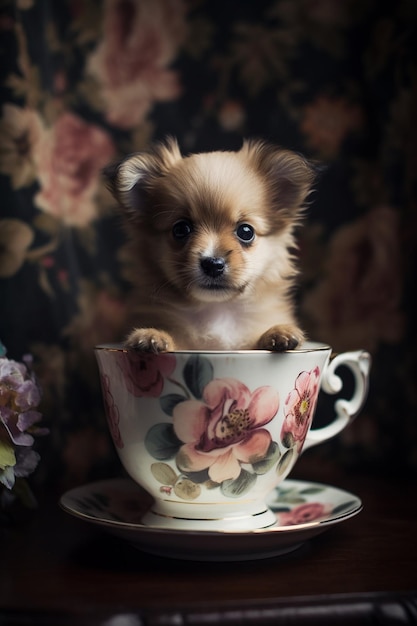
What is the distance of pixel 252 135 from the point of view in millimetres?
1359

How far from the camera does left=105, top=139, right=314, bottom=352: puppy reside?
922mm

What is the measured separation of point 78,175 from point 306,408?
71 cm

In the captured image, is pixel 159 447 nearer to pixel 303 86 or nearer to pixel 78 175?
pixel 78 175

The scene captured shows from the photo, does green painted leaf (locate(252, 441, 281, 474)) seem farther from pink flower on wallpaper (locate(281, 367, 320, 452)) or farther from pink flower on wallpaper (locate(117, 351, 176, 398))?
pink flower on wallpaper (locate(117, 351, 176, 398))

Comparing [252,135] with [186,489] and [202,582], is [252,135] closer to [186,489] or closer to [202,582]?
[186,489]

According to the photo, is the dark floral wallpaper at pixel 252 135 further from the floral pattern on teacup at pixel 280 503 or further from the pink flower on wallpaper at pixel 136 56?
the floral pattern on teacup at pixel 280 503

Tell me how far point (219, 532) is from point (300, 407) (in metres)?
0.20

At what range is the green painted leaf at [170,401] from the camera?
83 cm

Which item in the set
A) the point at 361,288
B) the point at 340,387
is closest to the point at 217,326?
the point at 340,387

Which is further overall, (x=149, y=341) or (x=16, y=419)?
(x=16, y=419)

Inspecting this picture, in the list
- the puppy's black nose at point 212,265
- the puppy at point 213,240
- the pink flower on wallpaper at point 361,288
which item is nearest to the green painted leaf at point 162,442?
the puppy at point 213,240

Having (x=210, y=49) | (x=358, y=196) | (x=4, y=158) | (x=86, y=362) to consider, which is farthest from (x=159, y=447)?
(x=210, y=49)

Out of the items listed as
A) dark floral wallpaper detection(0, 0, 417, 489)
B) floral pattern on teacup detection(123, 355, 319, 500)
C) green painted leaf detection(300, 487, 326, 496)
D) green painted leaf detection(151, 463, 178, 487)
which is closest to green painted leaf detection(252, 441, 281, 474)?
floral pattern on teacup detection(123, 355, 319, 500)

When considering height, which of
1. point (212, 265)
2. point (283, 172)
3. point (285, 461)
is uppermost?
point (283, 172)
